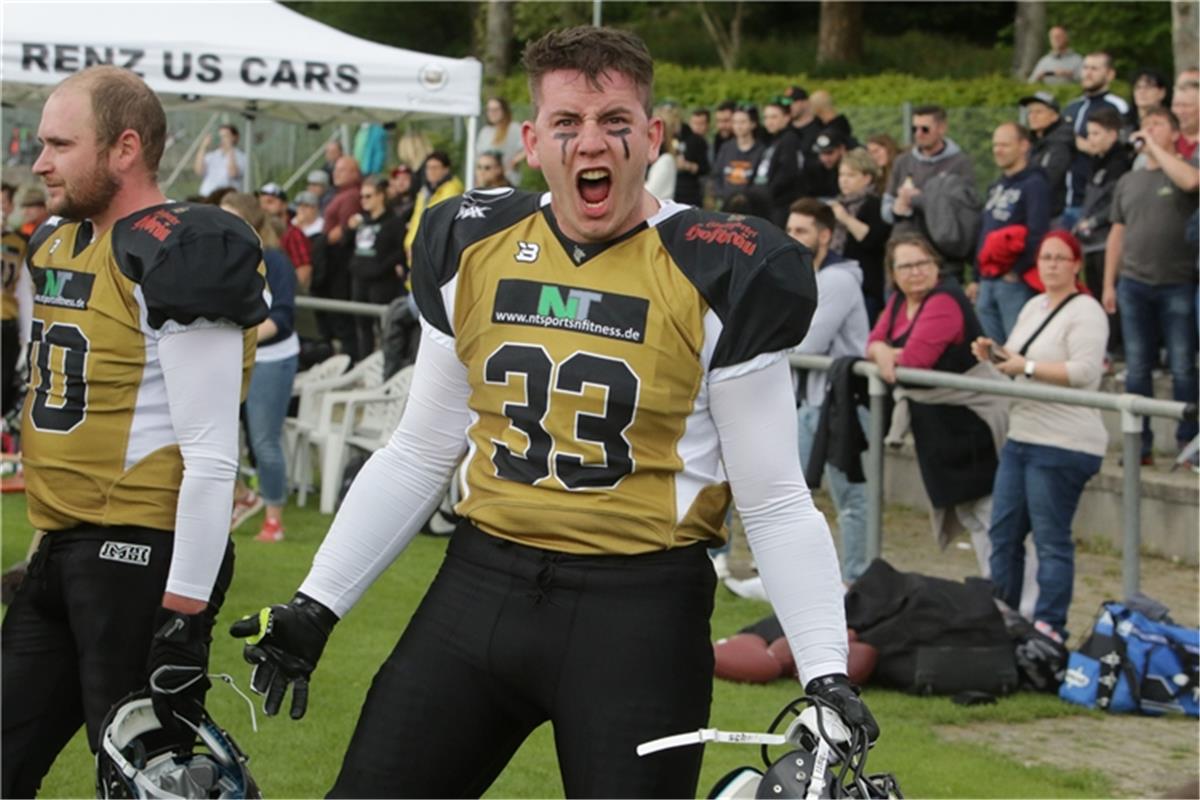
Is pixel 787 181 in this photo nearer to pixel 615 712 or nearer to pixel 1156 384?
pixel 1156 384

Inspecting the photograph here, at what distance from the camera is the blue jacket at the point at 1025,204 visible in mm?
11789

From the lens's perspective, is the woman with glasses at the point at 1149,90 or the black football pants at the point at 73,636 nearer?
the black football pants at the point at 73,636

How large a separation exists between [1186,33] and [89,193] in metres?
12.8

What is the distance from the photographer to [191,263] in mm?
4258

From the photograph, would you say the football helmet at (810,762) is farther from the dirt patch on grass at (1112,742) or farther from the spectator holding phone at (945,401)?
the spectator holding phone at (945,401)

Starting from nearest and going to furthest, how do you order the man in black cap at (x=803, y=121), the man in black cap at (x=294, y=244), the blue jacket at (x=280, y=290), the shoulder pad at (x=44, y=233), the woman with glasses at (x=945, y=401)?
the shoulder pad at (x=44, y=233) → the woman with glasses at (x=945, y=401) → the blue jacket at (x=280, y=290) → the man in black cap at (x=803, y=121) → the man in black cap at (x=294, y=244)

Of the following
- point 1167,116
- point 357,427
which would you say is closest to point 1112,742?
point 1167,116

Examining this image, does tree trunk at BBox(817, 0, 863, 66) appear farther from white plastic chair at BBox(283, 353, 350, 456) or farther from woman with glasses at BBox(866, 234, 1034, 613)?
woman with glasses at BBox(866, 234, 1034, 613)

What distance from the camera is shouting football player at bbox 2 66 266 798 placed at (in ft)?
14.0

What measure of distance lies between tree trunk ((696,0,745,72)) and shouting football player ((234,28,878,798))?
29.6 metres

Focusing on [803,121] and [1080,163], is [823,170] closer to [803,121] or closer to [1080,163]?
[803,121]

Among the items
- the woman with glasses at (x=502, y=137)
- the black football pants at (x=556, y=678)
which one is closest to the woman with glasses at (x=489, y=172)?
the woman with glasses at (x=502, y=137)

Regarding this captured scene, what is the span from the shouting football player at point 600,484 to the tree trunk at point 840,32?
2809cm

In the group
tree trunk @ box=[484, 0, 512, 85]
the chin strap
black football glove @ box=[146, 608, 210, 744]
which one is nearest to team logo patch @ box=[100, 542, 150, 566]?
black football glove @ box=[146, 608, 210, 744]
